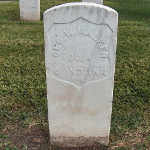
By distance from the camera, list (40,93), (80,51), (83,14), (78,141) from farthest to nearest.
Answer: (40,93)
(78,141)
(80,51)
(83,14)

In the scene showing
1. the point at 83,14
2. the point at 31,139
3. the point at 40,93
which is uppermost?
the point at 83,14

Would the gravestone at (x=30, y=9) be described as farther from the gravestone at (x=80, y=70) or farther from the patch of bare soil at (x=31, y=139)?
the gravestone at (x=80, y=70)

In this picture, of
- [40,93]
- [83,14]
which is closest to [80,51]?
[83,14]

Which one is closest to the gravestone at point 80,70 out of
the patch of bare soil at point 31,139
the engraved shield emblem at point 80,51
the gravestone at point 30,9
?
the engraved shield emblem at point 80,51

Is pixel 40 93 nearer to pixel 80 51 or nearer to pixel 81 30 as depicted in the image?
pixel 80 51

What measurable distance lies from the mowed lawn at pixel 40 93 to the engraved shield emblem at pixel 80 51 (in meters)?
0.82

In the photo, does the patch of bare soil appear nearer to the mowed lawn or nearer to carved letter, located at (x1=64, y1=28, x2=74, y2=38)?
the mowed lawn

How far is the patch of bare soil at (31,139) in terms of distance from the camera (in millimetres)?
2584

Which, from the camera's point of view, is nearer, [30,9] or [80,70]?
[80,70]

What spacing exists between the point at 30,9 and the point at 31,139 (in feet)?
18.9

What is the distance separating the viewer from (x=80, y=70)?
89.3 inches

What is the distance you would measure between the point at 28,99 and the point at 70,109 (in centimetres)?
110

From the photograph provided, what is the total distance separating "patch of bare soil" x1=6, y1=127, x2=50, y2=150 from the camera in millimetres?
2584

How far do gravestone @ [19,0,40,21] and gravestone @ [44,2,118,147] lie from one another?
5.81 metres
